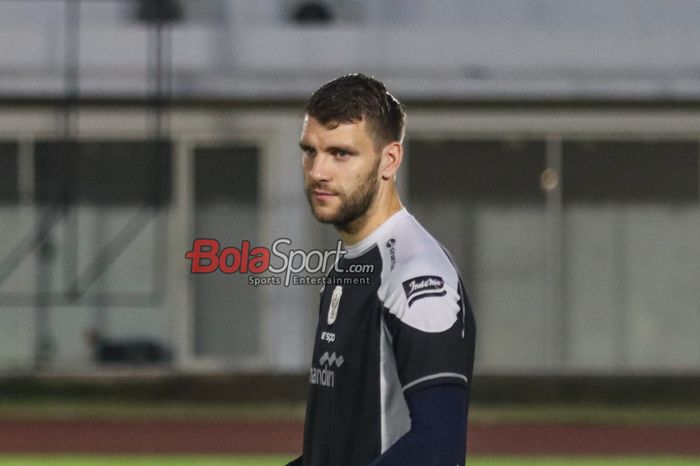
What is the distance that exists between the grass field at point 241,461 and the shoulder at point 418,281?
10.3 metres

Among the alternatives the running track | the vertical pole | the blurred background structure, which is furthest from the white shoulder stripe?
the vertical pole

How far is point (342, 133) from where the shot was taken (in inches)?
126

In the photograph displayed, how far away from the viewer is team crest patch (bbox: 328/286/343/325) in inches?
133

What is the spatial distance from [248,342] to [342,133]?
16493 mm

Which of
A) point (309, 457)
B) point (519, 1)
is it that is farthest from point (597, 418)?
point (309, 457)

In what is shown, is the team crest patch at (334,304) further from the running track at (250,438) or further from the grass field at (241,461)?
the running track at (250,438)

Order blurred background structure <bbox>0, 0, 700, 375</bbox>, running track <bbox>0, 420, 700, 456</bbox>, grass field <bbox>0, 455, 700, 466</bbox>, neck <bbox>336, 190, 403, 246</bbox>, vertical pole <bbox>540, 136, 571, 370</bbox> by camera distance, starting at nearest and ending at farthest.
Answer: neck <bbox>336, 190, 403, 246</bbox>
grass field <bbox>0, 455, 700, 466</bbox>
running track <bbox>0, 420, 700, 456</bbox>
blurred background structure <bbox>0, 0, 700, 375</bbox>
vertical pole <bbox>540, 136, 571, 370</bbox>

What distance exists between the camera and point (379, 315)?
3.20m

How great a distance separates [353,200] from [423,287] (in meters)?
0.26

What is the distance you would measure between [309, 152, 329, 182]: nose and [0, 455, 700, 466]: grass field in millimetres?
10360

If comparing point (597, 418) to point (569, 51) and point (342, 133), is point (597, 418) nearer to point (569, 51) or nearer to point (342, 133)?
point (569, 51)

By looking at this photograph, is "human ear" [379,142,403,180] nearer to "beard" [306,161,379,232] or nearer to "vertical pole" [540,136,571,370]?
"beard" [306,161,379,232]

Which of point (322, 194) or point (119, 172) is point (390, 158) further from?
point (119, 172)

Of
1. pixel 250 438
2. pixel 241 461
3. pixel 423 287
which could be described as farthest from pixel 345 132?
pixel 250 438
